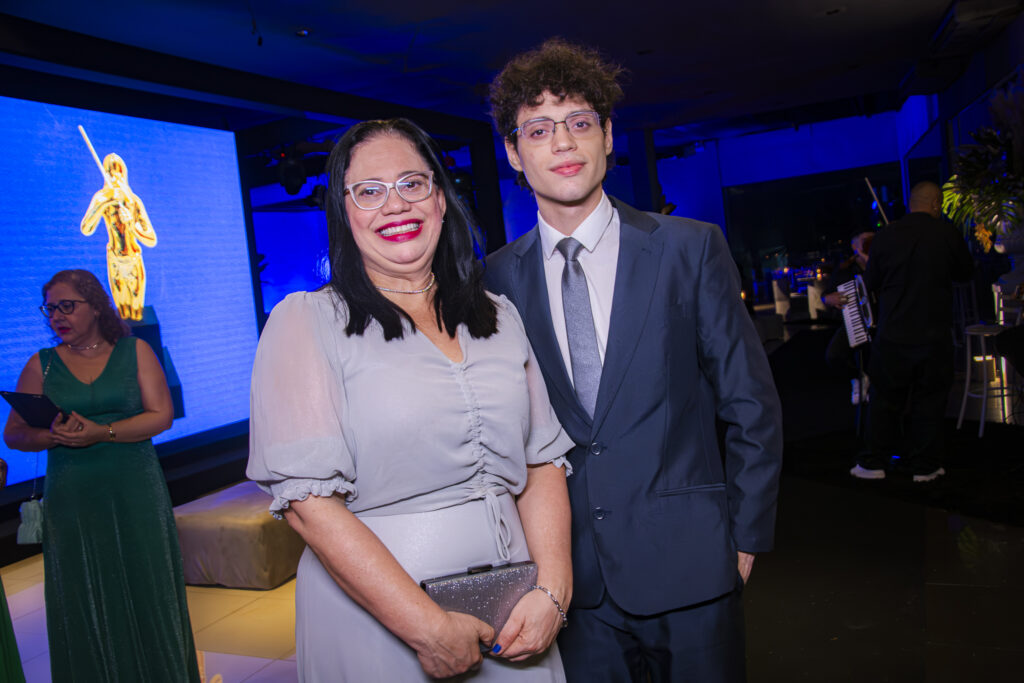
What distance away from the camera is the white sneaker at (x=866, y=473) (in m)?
5.18

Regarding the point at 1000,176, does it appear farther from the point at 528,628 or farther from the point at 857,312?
the point at 528,628

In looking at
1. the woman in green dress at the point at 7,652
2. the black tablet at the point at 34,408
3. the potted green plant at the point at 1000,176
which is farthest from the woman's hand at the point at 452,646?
the potted green plant at the point at 1000,176

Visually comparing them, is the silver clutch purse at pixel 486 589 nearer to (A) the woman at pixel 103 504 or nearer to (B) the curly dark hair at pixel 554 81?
(B) the curly dark hair at pixel 554 81

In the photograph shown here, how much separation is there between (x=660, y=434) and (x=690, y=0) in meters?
6.24

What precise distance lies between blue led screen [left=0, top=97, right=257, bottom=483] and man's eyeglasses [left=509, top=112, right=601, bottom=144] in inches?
150

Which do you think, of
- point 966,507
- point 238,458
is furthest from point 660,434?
point 238,458

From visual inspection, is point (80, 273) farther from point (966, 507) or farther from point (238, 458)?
point (966, 507)

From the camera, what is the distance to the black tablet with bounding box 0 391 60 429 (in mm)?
2746

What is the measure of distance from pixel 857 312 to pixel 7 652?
17.0 feet

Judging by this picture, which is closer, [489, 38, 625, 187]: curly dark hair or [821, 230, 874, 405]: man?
[489, 38, 625, 187]: curly dark hair

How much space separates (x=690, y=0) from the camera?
22.4 feet

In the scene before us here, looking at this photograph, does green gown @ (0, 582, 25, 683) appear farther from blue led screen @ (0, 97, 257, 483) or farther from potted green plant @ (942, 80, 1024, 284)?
potted green plant @ (942, 80, 1024, 284)

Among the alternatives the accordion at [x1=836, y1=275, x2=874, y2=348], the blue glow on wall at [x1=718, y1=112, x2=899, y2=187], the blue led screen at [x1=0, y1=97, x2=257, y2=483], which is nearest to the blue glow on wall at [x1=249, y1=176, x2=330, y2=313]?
the blue led screen at [x1=0, y1=97, x2=257, y2=483]

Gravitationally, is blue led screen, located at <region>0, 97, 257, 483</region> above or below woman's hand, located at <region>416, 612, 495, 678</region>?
above
